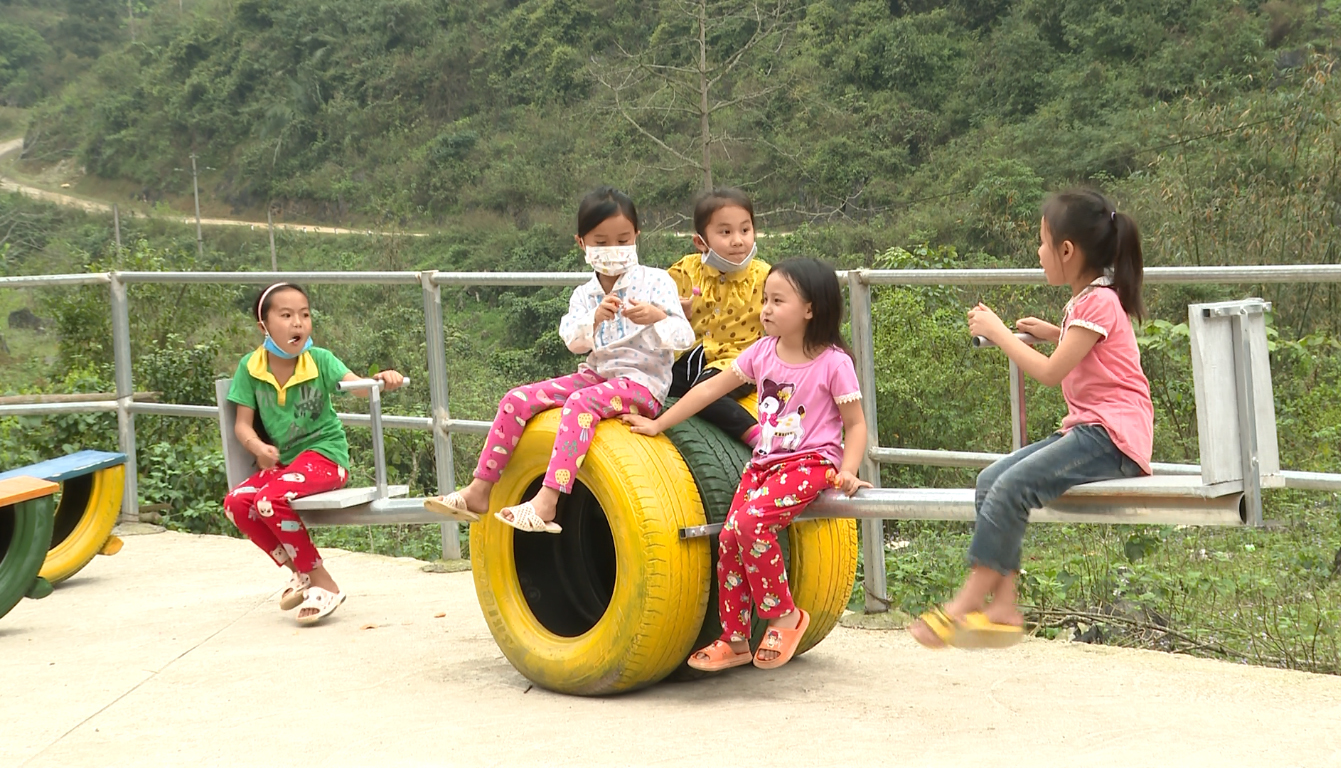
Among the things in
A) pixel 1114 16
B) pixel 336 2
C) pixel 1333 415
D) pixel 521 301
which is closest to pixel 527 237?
pixel 521 301

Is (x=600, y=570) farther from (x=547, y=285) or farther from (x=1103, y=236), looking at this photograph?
(x=547, y=285)

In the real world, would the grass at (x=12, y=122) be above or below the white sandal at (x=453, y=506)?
Answer: above

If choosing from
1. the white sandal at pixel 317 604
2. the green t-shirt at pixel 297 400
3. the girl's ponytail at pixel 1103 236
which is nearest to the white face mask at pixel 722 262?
the girl's ponytail at pixel 1103 236

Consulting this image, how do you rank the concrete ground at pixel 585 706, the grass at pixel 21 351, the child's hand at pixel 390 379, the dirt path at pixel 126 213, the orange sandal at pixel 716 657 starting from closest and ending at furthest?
the concrete ground at pixel 585 706 < the orange sandal at pixel 716 657 < the child's hand at pixel 390 379 < the grass at pixel 21 351 < the dirt path at pixel 126 213

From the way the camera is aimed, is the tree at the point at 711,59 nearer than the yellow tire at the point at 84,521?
No

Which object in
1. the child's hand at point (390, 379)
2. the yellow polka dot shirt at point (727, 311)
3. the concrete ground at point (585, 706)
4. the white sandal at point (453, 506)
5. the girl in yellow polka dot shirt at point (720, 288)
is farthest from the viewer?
the child's hand at point (390, 379)

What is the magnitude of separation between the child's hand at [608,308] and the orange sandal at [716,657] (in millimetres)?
1003

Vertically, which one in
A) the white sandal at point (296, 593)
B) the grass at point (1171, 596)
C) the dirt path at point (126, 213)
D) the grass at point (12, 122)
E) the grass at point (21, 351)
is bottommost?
the grass at point (1171, 596)

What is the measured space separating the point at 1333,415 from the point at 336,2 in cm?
5116

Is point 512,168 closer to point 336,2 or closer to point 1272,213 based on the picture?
point 336,2

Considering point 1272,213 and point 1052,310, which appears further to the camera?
point 1272,213

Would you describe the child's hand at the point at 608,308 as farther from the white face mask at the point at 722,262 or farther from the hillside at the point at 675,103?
the hillside at the point at 675,103

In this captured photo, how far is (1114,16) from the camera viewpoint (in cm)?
3422

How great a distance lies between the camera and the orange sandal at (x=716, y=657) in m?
3.82
